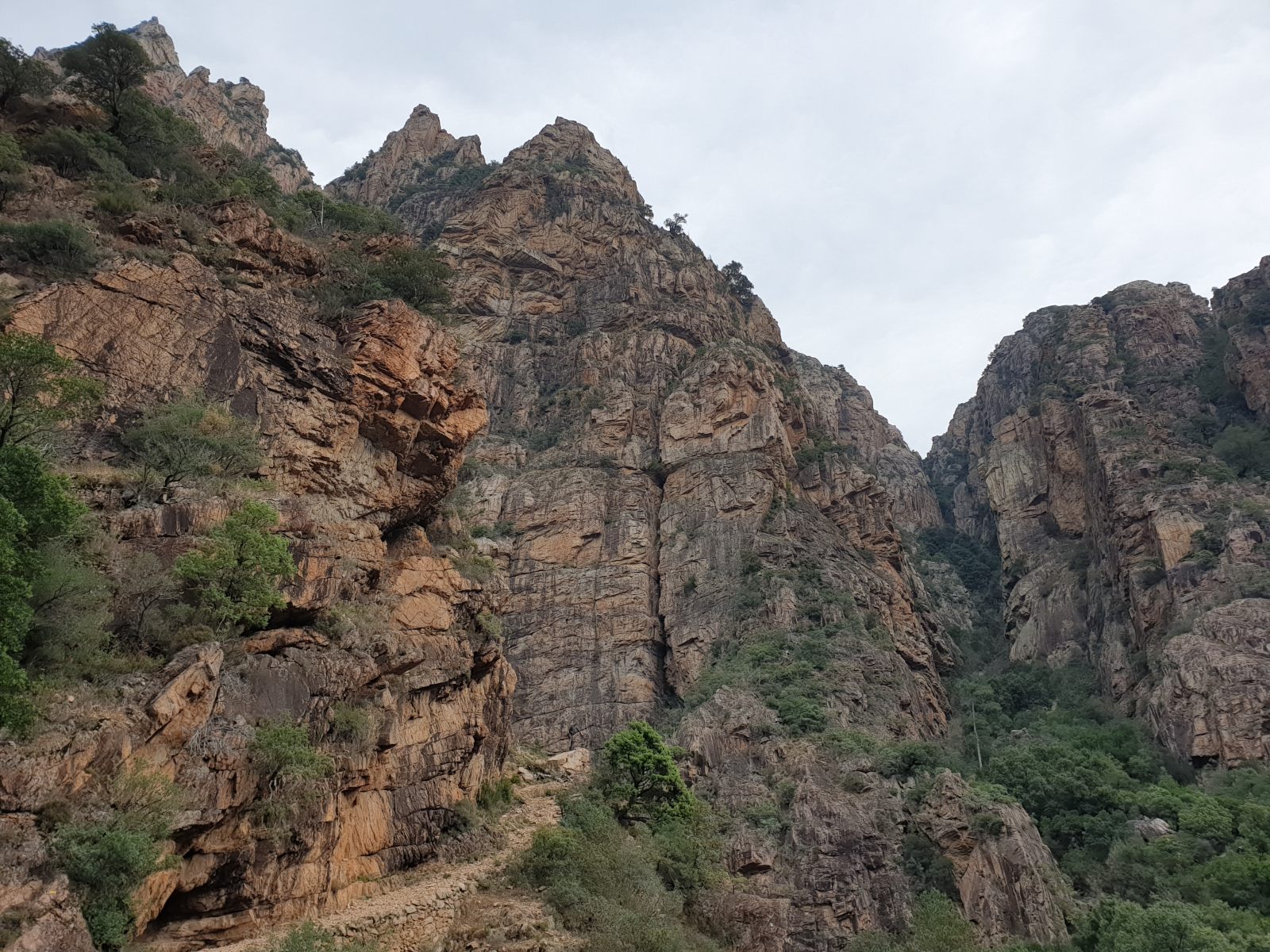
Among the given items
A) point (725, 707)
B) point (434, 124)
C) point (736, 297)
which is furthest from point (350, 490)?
point (434, 124)

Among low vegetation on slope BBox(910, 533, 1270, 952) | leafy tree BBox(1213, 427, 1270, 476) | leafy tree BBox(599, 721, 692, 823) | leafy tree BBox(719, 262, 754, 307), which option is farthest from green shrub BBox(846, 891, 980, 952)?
leafy tree BBox(719, 262, 754, 307)

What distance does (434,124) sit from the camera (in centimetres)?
10981

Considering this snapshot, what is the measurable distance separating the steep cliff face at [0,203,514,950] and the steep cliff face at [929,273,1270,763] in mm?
40253

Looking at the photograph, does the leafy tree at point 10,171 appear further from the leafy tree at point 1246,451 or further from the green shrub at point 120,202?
the leafy tree at point 1246,451

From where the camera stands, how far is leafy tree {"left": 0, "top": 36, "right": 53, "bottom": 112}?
2667cm

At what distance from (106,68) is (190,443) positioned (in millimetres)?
19964

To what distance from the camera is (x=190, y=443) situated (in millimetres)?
19391

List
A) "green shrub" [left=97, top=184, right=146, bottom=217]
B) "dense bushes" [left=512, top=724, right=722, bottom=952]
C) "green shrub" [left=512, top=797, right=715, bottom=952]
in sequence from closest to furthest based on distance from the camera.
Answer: "green shrub" [left=512, top=797, right=715, bottom=952]
"dense bushes" [left=512, top=724, right=722, bottom=952]
"green shrub" [left=97, top=184, right=146, bottom=217]

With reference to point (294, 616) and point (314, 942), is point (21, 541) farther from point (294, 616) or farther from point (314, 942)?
point (314, 942)

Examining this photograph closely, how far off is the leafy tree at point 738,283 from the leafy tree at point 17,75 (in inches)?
2595

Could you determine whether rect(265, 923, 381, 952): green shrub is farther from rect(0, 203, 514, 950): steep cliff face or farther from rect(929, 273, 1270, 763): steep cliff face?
rect(929, 273, 1270, 763): steep cliff face

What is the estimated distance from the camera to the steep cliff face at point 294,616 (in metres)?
14.8

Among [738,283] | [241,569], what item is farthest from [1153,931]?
[738,283]

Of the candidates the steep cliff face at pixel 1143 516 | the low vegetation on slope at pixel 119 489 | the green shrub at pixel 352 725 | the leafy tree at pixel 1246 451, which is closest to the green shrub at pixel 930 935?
the steep cliff face at pixel 1143 516
